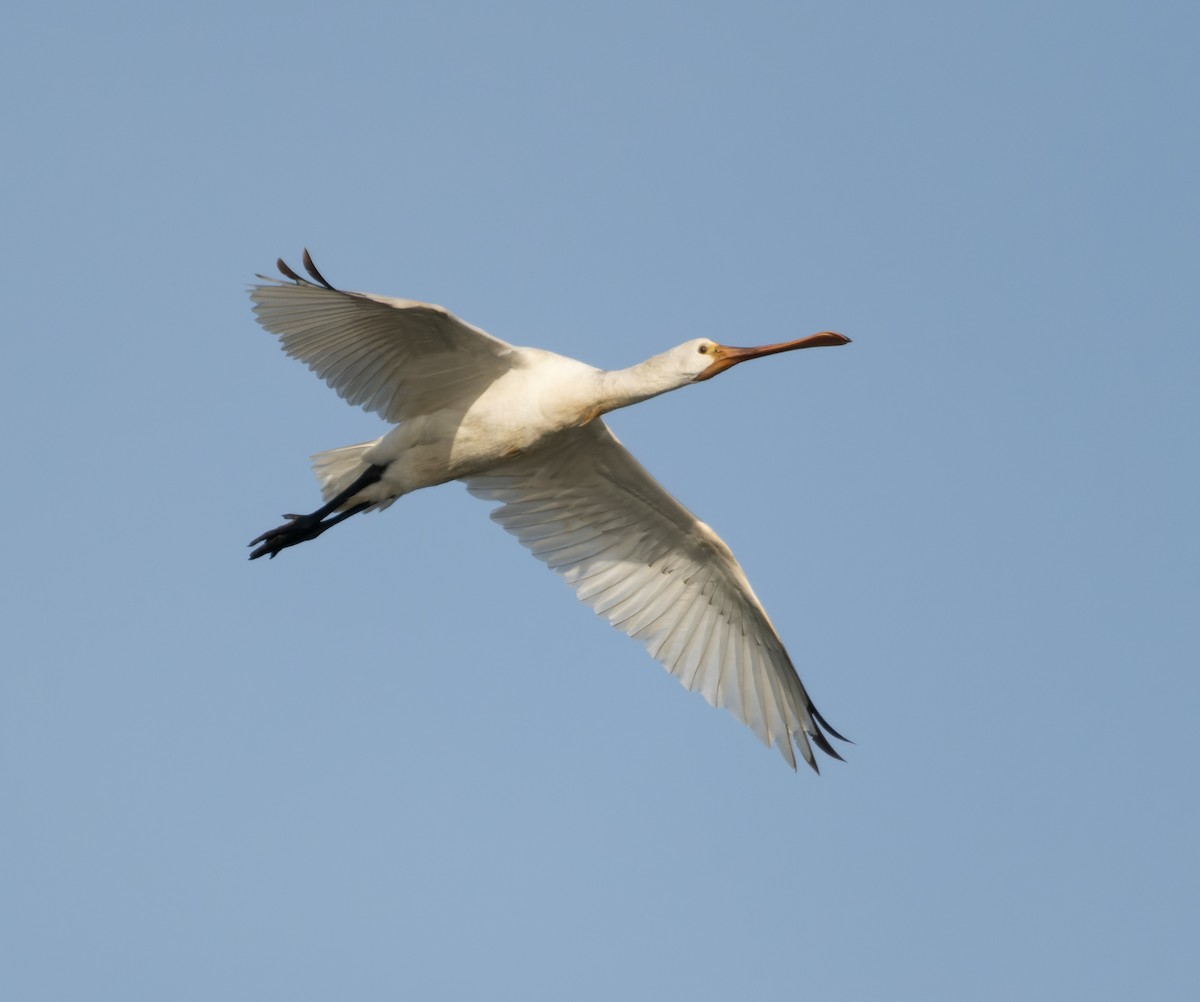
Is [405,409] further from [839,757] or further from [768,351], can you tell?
[839,757]

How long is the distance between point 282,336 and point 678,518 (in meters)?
4.06

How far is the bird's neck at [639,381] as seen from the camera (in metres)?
14.7

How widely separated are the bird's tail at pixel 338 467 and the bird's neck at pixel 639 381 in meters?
2.35

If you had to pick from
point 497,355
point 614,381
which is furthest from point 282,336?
point 614,381

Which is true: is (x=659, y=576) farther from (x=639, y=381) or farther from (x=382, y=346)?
(x=382, y=346)

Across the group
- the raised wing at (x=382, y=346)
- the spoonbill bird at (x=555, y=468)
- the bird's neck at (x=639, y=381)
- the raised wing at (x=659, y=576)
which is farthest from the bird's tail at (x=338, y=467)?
the bird's neck at (x=639, y=381)

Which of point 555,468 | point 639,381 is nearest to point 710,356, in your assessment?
point 639,381

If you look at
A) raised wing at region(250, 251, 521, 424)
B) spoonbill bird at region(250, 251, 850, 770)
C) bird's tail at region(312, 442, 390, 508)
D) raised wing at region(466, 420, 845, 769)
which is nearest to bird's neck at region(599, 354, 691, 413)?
spoonbill bird at region(250, 251, 850, 770)

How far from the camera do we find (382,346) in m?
15.0

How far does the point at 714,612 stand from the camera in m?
16.9

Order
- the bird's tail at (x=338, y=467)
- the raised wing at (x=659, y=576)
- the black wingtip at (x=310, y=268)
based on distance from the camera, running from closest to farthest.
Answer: the black wingtip at (x=310, y=268) < the bird's tail at (x=338, y=467) < the raised wing at (x=659, y=576)

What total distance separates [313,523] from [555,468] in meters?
2.26

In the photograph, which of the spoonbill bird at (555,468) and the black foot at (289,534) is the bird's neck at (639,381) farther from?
the black foot at (289,534)

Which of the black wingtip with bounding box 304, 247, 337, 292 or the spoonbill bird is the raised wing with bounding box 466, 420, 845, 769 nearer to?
the spoonbill bird
